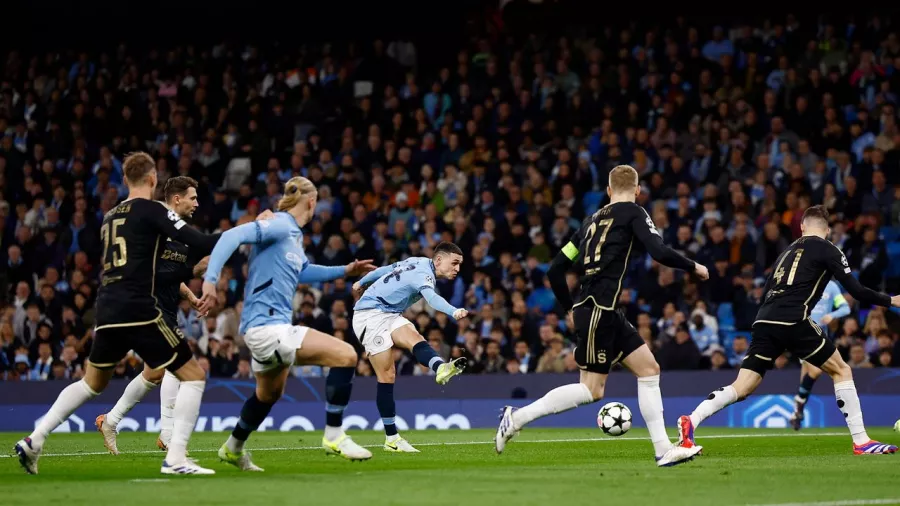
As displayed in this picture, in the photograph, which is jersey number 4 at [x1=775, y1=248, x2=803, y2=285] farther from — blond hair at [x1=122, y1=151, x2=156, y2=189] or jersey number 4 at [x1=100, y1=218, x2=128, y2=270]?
jersey number 4 at [x1=100, y1=218, x2=128, y2=270]

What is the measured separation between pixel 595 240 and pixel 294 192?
2495mm

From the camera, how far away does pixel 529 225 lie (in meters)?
23.6

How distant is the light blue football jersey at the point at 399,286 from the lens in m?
13.9

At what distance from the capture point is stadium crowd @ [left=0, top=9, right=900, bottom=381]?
71.1 ft

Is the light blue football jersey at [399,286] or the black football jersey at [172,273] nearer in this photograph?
the black football jersey at [172,273]

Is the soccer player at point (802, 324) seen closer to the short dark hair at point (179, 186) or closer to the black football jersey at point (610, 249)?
the black football jersey at point (610, 249)

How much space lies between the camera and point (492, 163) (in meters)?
24.9

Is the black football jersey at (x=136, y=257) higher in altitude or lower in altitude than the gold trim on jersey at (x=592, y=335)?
higher

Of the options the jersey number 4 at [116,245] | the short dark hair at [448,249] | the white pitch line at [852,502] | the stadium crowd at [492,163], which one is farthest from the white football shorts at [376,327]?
the stadium crowd at [492,163]

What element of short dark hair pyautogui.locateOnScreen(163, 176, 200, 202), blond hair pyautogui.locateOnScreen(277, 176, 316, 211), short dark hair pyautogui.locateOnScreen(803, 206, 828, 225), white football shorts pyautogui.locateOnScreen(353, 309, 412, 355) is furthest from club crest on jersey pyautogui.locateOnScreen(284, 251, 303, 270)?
short dark hair pyautogui.locateOnScreen(803, 206, 828, 225)

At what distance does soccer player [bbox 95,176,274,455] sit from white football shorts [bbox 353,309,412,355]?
205cm

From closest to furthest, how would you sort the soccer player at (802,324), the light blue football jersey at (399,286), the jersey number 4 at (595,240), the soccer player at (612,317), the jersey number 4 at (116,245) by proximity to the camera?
the jersey number 4 at (116,245) → the soccer player at (612,317) → the jersey number 4 at (595,240) → the soccer player at (802,324) → the light blue football jersey at (399,286)

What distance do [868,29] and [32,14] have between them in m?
19.2

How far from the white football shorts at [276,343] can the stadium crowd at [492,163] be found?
37.9 ft
